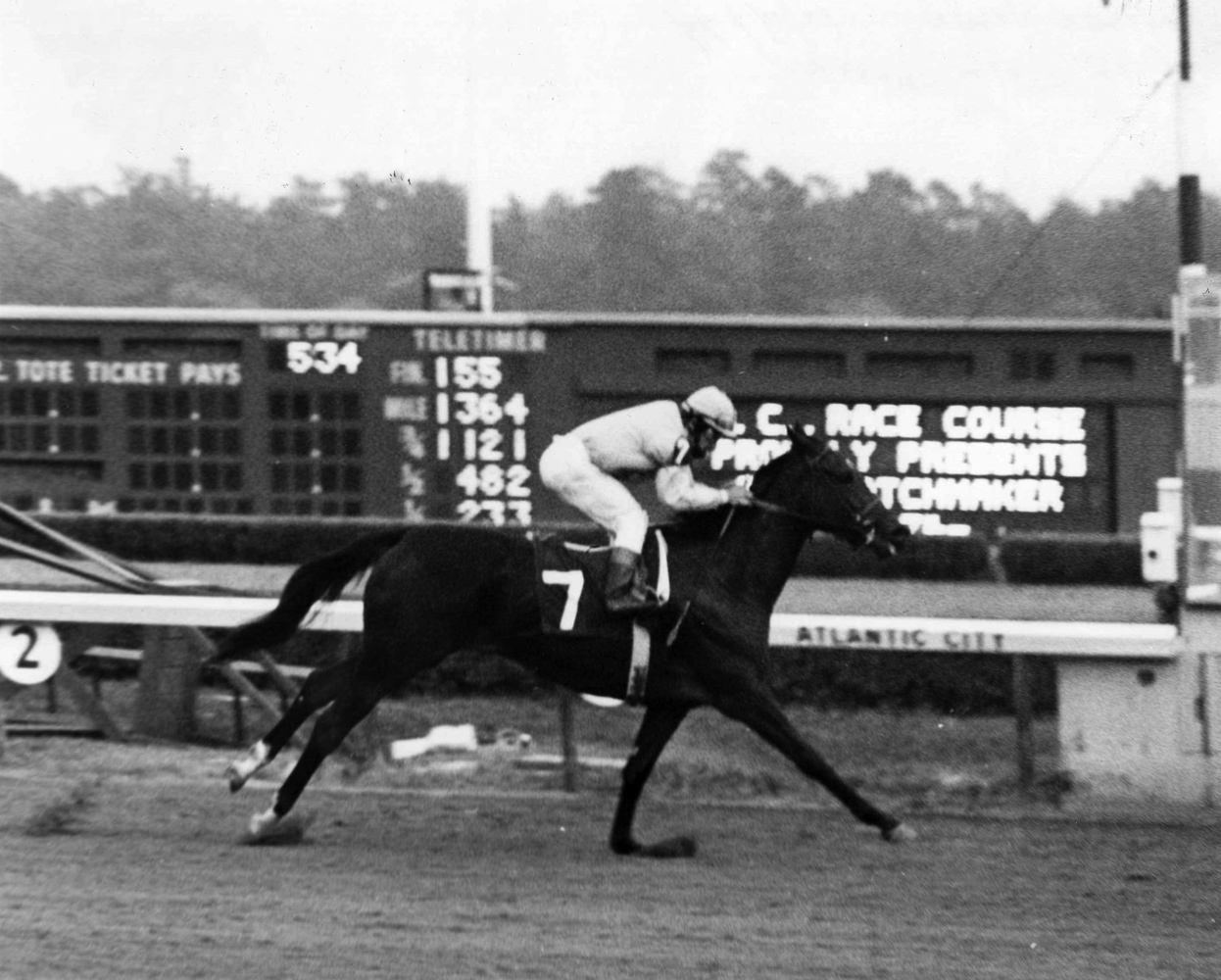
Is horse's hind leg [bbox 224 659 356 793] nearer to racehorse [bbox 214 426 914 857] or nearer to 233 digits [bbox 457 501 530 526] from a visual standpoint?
racehorse [bbox 214 426 914 857]

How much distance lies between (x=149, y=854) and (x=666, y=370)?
15.7ft

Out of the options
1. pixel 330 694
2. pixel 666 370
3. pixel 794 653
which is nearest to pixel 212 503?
pixel 666 370

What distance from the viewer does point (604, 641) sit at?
6.36 m

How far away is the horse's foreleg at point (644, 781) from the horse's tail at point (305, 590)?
3.63 feet

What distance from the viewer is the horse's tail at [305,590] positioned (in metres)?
6.58

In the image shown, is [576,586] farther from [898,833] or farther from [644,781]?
[898,833]

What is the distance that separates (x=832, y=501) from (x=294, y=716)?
79.0 inches

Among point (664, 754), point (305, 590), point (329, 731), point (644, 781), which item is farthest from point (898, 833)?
point (305, 590)

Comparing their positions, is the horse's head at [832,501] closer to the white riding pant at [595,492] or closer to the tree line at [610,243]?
the white riding pant at [595,492]

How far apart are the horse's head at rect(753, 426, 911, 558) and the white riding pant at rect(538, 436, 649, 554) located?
52 centimetres

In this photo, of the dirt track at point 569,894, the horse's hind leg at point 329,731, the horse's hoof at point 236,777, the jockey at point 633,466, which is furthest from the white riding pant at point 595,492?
the horse's hoof at point 236,777

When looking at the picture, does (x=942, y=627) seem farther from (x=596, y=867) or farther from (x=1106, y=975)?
(x=1106, y=975)

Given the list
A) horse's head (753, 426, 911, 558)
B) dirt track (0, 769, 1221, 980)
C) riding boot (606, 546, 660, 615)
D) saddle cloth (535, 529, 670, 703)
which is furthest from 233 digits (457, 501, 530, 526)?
riding boot (606, 546, 660, 615)

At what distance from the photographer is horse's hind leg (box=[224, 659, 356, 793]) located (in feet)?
20.7
